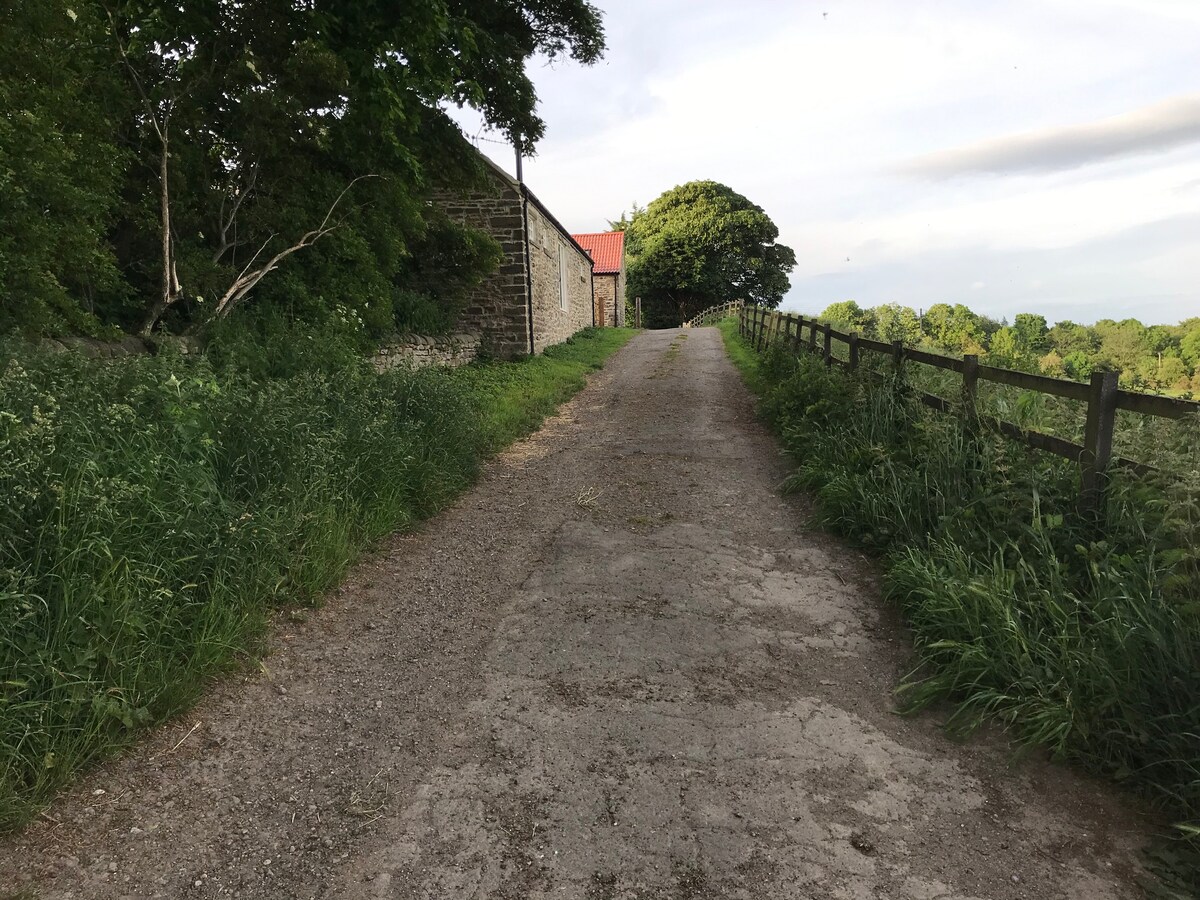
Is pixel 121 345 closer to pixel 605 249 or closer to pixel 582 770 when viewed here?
pixel 582 770

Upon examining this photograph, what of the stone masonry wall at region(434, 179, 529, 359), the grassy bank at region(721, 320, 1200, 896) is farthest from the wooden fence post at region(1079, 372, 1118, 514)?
the stone masonry wall at region(434, 179, 529, 359)

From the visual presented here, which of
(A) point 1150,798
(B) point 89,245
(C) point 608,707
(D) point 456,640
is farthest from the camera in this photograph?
(B) point 89,245

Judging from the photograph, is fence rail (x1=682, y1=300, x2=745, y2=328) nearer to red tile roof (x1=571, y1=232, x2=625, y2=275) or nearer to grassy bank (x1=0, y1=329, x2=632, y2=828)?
red tile roof (x1=571, y1=232, x2=625, y2=275)

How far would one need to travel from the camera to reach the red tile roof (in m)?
38.7

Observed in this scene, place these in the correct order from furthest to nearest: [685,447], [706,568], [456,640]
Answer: [685,447], [706,568], [456,640]

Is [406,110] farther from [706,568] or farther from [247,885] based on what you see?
[247,885]

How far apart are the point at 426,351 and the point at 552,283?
8208 mm

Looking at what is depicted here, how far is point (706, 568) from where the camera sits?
15.7ft

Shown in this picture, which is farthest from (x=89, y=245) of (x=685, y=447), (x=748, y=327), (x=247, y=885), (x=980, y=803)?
(x=748, y=327)

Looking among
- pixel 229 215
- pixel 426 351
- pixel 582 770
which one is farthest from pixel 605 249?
pixel 582 770

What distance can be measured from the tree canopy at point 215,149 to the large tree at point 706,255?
3359 cm

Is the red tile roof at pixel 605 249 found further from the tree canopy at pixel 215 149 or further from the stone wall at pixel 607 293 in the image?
the tree canopy at pixel 215 149

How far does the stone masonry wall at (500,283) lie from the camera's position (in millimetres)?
15625

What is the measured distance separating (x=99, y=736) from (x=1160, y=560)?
4670 millimetres
